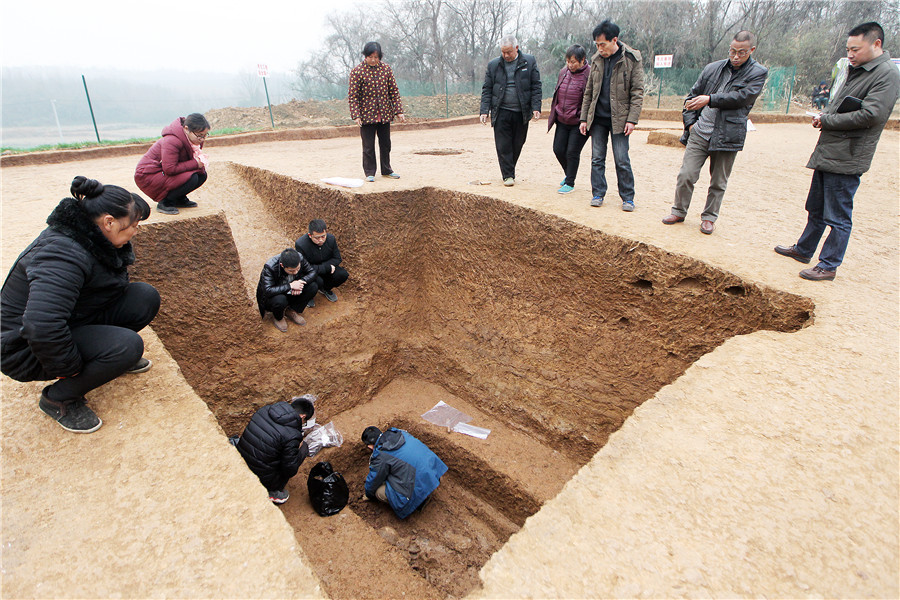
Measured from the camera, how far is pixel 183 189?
492 cm

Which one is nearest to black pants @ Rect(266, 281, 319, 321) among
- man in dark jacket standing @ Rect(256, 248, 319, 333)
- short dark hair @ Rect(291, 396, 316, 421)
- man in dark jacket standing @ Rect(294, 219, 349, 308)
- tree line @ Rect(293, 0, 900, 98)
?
man in dark jacket standing @ Rect(256, 248, 319, 333)

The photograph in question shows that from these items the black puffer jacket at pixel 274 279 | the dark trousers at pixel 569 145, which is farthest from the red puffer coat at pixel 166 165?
the dark trousers at pixel 569 145

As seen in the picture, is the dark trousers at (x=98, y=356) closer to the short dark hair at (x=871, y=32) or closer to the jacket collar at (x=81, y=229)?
the jacket collar at (x=81, y=229)

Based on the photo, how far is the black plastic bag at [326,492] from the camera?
Answer: 4477 millimetres

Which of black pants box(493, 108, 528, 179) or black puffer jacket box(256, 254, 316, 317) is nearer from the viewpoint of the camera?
black puffer jacket box(256, 254, 316, 317)

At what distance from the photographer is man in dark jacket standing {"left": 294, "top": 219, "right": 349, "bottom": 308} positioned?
5156 mm

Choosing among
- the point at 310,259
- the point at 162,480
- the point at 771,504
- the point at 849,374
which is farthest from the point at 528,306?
the point at 162,480

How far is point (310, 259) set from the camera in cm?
537

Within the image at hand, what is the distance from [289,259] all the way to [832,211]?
458 centimetres

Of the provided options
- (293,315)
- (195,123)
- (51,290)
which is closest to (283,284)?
(293,315)

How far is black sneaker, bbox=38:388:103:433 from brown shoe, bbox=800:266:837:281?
4705 mm

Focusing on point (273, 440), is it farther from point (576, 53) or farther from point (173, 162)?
point (576, 53)

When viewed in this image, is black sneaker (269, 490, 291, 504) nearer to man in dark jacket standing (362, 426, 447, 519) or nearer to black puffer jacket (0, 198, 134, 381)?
man in dark jacket standing (362, 426, 447, 519)

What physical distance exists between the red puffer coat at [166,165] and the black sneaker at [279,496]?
3.09 m
